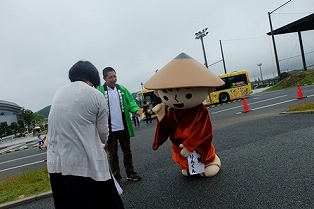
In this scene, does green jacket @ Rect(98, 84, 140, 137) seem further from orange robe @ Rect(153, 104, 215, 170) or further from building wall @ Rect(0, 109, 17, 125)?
building wall @ Rect(0, 109, 17, 125)

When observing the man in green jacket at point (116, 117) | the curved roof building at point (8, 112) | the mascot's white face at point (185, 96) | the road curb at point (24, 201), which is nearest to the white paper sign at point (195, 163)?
the mascot's white face at point (185, 96)

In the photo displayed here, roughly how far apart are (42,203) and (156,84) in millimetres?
2533

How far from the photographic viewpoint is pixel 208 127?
3.48 metres

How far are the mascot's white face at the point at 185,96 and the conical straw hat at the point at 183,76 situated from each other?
0.16 m

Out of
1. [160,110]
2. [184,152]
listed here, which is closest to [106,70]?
[160,110]

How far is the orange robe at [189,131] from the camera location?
11.2 ft

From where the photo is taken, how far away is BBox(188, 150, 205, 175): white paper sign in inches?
139

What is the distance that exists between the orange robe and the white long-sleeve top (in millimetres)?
1505

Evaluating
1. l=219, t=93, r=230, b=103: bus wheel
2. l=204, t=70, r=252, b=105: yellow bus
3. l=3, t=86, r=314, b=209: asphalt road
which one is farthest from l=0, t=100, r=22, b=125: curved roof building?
l=3, t=86, r=314, b=209: asphalt road

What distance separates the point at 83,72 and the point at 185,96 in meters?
1.50

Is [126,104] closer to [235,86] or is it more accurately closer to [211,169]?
[211,169]

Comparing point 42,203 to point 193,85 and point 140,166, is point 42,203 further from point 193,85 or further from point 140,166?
point 193,85

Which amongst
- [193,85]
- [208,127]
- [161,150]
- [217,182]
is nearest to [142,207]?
[217,182]

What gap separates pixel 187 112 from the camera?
11.8ft
